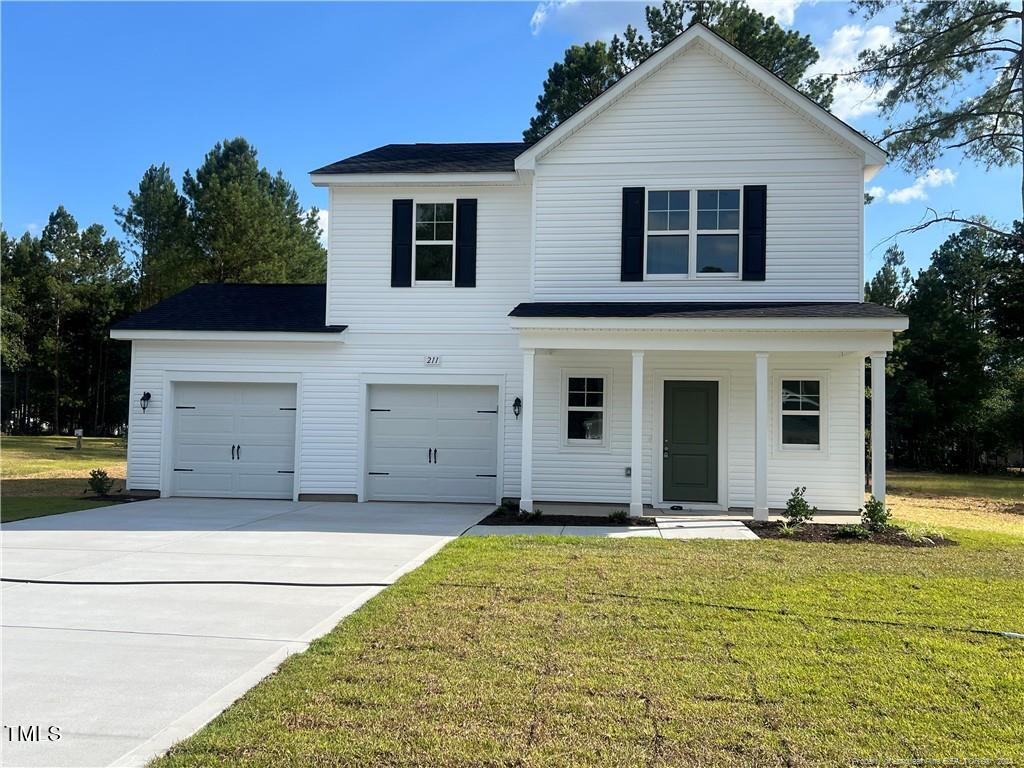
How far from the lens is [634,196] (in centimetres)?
1309

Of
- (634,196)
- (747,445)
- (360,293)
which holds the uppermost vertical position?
(634,196)

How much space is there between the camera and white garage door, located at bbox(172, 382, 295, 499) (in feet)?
47.5

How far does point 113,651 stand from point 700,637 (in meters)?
4.10

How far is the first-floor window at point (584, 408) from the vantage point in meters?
13.6

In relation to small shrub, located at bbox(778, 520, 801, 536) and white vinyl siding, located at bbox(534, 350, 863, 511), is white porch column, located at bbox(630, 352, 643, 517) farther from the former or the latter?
small shrub, located at bbox(778, 520, 801, 536)

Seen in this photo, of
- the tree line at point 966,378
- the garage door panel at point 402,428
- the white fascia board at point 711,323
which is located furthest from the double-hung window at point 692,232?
the tree line at point 966,378

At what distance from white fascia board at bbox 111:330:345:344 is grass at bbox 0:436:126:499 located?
3352 mm

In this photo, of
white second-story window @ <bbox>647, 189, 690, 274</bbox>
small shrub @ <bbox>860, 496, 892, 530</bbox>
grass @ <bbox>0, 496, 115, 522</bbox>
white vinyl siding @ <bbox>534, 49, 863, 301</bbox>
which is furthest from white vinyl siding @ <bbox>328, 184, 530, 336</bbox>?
small shrub @ <bbox>860, 496, 892, 530</bbox>

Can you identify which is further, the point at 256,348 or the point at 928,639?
the point at 256,348

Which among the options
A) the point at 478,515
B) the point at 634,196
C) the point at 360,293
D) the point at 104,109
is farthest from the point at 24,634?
the point at 104,109

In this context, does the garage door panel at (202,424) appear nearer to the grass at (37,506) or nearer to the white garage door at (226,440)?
the white garage door at (226,440)

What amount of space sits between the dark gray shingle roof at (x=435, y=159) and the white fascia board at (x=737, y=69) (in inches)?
42.9

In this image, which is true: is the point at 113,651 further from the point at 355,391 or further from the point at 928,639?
the point at 355,391

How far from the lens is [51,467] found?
21062 millimetres
